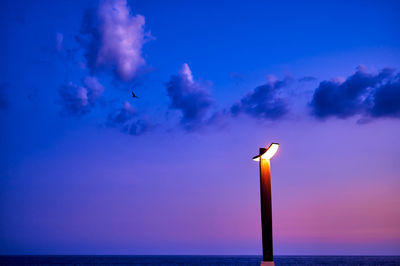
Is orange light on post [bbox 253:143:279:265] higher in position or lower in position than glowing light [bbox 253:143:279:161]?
lower

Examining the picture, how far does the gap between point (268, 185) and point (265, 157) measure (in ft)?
1.44

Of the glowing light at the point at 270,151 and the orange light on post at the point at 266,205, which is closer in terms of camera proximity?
the orange light on post at the point at 266,205

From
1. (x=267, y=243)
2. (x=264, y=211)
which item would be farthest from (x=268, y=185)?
(x=267, y=243)

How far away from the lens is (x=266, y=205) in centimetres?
598

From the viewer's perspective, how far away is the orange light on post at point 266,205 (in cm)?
578

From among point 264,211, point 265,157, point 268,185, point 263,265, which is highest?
point 265,157

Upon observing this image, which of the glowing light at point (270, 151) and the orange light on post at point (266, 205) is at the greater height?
the glowing light at point (270, 151)

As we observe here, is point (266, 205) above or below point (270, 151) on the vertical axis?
below

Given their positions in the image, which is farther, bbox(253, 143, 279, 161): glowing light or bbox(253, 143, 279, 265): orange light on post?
bbox(253, 143, 279, 161): glowing light

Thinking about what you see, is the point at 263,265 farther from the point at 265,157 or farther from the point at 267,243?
the point at 265,157

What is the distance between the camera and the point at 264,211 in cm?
597

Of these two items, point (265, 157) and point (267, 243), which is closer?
point (267, 243)

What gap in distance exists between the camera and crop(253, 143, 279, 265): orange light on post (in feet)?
19.0

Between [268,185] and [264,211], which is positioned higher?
[268,185]
